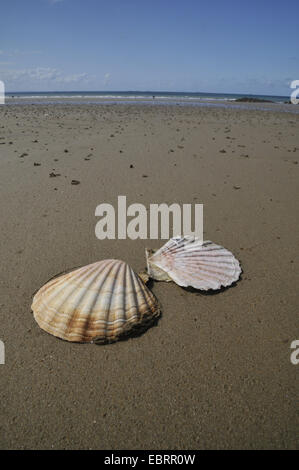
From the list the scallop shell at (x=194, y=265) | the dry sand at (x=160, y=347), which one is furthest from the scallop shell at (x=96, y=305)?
the scallop shell at (x=194, y=265)

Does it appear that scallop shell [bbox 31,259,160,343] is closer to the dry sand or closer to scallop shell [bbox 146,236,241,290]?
the dry sand

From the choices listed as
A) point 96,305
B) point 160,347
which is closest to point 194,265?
point 160,347

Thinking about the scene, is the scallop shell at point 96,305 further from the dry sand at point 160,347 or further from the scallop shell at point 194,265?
the scallop shell at point 194,265

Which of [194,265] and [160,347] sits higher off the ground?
[194,265]

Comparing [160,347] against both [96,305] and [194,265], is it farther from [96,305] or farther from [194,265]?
[194,265]

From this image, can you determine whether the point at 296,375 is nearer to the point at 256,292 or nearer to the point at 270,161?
the point at 256,292

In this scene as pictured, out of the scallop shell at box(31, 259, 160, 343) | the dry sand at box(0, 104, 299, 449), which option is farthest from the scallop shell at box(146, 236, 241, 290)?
the scallop shell at box(31, 259, 160, 343)
